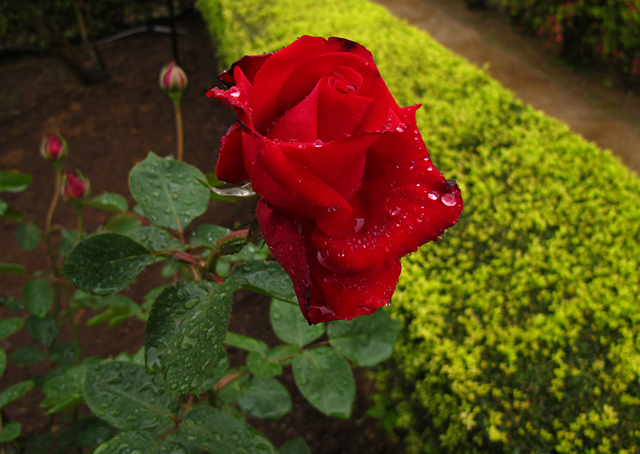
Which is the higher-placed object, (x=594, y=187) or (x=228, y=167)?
(x=228, y=167)

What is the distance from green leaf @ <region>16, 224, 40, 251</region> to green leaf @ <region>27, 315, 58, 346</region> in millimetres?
235

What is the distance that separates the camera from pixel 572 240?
1.96m

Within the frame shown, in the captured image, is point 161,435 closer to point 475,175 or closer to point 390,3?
point 475,175

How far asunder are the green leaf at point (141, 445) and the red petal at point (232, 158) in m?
0.50

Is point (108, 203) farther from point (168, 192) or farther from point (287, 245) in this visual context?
point (287, 245)

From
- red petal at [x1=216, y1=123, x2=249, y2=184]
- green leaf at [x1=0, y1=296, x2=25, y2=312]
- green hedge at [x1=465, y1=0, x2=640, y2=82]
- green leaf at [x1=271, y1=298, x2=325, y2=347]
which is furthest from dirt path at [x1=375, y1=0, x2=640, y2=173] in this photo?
green leaf at [x1=0, y1=296, x2=25, y2=312]

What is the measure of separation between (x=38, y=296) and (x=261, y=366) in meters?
0.81

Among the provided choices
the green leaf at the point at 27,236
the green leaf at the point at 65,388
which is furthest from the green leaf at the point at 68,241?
the green leaf at the point at 65,388

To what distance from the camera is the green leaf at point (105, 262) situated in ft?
2.31

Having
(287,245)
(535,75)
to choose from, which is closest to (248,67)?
(287,245)

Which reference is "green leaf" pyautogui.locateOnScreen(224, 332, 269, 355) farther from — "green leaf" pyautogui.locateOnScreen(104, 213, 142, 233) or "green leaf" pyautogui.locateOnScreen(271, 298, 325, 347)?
"green leaf" pyautogui.locateOnScreen(104, 213, 142, 233)

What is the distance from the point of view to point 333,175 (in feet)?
1.50

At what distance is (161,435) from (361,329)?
0.56 meters

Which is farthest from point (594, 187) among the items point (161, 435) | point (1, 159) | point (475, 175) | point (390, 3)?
point (390, 3)
